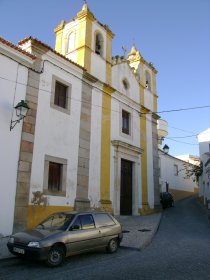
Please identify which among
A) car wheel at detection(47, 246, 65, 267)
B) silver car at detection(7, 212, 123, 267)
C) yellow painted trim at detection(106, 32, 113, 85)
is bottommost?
car wheel at detection(47, 246, 65, 267)

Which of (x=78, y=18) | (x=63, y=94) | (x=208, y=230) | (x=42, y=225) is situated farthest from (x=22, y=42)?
(x=208, y=230)

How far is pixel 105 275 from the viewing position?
6.36 meters

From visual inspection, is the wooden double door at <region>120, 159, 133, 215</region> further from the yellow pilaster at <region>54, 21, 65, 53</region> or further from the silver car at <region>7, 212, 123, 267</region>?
the silver car at <region>7, 212, 123, 267</region>

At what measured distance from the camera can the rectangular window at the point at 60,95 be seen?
14.3 metres

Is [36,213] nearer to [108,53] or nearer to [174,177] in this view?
[108,53]

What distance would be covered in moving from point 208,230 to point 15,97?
32.8 ft

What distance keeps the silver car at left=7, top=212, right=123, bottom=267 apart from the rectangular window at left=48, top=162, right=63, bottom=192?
14.4 feet

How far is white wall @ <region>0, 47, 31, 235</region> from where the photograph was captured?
427 inches

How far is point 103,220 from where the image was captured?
918cm

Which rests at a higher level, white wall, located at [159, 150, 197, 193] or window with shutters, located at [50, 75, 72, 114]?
window with shutters, located at [50, 75, 72, 114]

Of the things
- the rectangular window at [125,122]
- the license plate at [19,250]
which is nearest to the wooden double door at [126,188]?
the rectangular window at [125,122]

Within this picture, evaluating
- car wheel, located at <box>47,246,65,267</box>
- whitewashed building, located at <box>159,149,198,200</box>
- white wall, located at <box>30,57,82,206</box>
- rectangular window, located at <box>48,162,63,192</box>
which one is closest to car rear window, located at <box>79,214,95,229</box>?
car wheel, located at <box>47,246,65,267</box>

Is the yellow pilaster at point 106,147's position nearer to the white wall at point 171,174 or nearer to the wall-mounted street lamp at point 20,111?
the wall-mounted street lamp at point 20,111

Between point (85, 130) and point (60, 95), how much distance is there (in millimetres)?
2137
